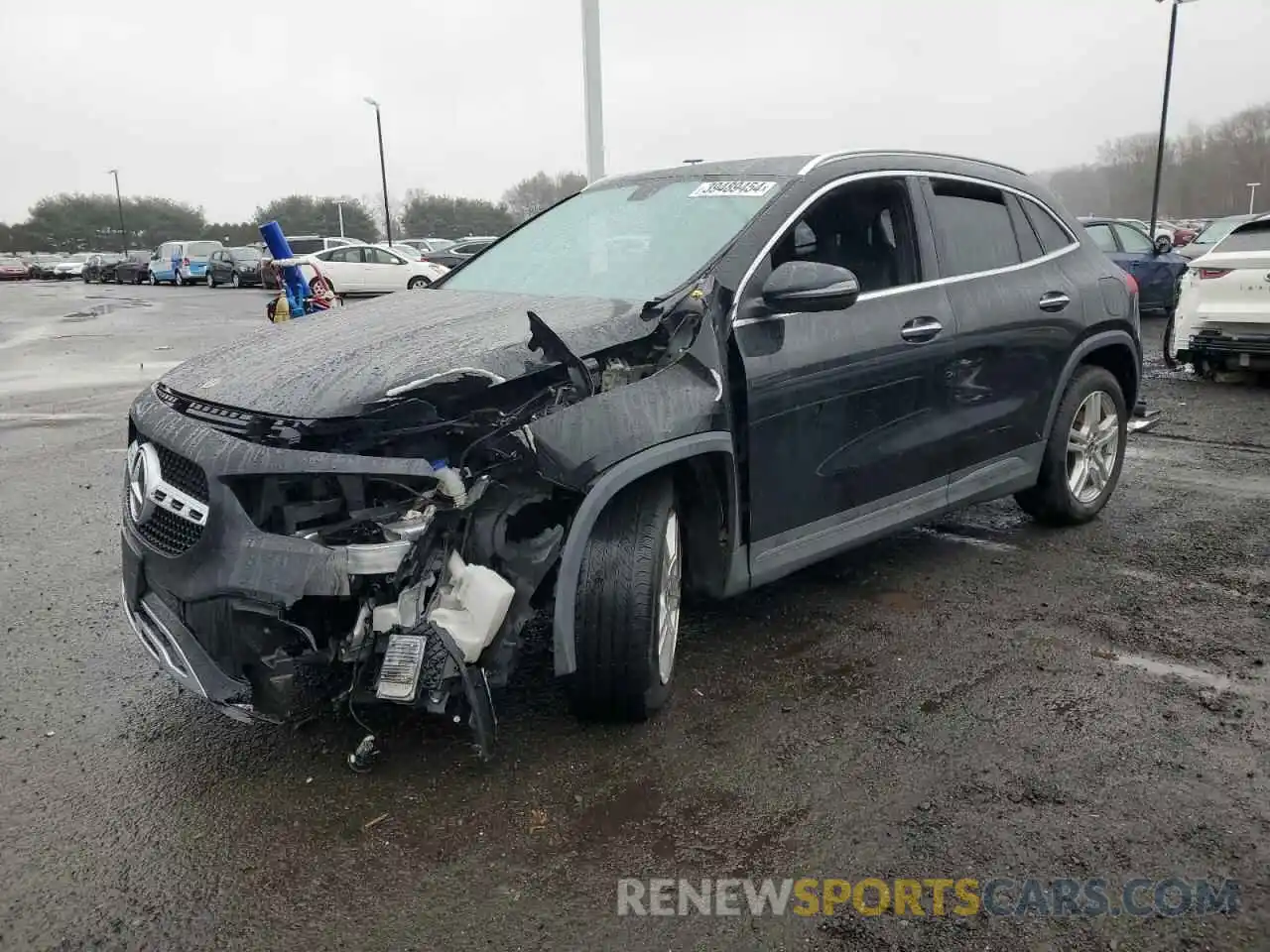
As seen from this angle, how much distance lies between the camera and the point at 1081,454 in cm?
514

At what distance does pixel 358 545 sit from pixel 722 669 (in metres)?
1.55

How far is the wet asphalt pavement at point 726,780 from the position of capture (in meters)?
2.35

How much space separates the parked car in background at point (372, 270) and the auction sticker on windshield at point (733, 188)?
74.0ft

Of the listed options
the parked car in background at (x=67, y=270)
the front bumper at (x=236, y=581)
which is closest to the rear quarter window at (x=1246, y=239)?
the front bumper at (x=236, y=581)

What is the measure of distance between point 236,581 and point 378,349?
88cm

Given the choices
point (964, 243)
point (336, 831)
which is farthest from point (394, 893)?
point (964, 243)

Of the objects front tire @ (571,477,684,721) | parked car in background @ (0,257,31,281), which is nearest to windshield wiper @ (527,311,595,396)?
front tire @ (571,477,684,721)

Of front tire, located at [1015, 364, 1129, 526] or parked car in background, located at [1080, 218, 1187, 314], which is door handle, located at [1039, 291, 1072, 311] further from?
parked car in background, located at [1080, 218, 1187, 314]

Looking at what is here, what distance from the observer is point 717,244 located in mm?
3588

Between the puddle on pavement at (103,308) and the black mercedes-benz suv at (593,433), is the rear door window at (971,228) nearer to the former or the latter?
the black mercedes-benz suv at (593,433)

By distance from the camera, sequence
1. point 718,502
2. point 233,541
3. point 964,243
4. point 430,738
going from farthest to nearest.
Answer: point 964,243, point 718,502, point 430,738, point 233,541

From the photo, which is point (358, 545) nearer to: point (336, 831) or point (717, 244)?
point (336, 831)

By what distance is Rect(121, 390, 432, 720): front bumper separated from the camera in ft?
8.50

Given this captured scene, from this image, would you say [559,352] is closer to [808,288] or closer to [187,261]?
[808,288]
